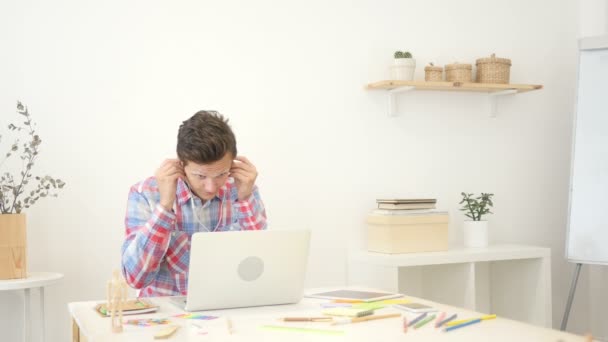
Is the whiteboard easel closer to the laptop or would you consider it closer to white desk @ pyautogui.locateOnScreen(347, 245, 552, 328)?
white desk @ pyautogui.locateOnScreen(347, 245, 552, 328)

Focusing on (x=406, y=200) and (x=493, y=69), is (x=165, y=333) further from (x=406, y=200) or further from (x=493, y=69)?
(x=493, y=69)

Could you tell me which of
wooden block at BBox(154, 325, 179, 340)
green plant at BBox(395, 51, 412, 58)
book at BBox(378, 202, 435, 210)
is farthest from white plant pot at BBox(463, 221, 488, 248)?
wooden block at BBox(154, 325, 179, 340)

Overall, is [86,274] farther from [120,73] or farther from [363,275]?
[363,275]

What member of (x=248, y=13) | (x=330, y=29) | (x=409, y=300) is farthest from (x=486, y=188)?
(x=409, y=300)

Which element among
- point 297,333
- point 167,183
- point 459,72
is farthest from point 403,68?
point 297,333

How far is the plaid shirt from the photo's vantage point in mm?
2373

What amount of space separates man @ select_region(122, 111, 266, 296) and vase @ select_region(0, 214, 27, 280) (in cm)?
48

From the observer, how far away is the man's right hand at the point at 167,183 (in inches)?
94.2

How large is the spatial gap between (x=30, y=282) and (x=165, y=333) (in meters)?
1.17

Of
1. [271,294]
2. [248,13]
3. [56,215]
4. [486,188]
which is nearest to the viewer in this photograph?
[271,294]

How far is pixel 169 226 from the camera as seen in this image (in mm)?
2385

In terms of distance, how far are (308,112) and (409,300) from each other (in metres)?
1.59

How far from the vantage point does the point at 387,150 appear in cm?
379

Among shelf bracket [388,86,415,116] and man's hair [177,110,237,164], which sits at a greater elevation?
shelf bracket [388,86,415,116]
